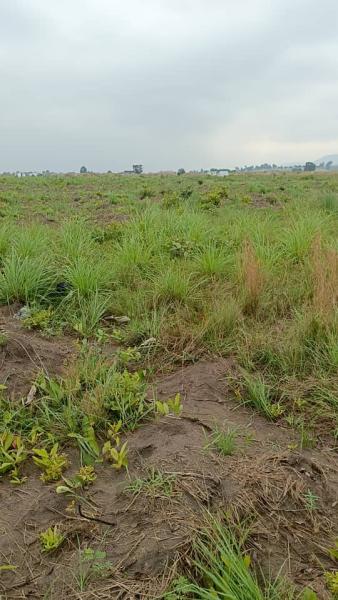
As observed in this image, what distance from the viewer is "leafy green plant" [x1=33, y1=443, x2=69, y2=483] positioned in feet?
5.88

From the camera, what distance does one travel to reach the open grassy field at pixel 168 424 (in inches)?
56.4

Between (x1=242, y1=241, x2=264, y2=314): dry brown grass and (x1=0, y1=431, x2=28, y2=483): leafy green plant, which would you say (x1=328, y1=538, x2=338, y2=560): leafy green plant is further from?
(x1=242, y1=241, x2=264, y2=314): dry brown grass

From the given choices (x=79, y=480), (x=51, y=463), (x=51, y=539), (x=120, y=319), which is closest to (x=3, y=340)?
(x=120, y=319)

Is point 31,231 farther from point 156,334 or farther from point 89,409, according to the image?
point 89,409

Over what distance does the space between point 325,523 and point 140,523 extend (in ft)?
2.32

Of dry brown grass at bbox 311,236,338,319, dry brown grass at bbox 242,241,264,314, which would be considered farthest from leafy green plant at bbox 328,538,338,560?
dry brown grass at bbox 242,241,264,314

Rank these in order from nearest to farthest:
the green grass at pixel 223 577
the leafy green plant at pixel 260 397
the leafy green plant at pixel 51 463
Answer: the green grass at pixel 223 577, the leafy green plant at pixel 51 463, the leafy green plant at pixel 260 397

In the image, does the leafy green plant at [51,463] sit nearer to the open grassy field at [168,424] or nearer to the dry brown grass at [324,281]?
the open grassy field at [168,424]

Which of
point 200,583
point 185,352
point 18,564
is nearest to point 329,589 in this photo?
point 200,583

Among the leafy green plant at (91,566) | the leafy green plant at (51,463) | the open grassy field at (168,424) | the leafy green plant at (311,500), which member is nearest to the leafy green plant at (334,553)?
the open grassy field at (168,424)

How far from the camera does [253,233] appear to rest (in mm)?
4785

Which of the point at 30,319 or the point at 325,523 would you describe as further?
the point at 30,319

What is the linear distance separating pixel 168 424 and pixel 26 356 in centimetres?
106

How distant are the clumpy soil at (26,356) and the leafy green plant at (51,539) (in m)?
0.90
